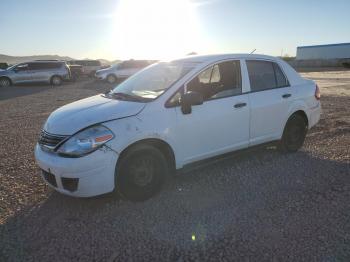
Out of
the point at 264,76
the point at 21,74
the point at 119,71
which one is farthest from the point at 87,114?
the point at 119,71

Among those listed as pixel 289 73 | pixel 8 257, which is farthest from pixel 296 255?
pixel 289 73

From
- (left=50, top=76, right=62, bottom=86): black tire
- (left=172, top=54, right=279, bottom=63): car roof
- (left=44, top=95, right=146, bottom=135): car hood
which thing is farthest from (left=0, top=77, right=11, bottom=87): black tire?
(left=172, top=54, right=279, bottom=63): car roof

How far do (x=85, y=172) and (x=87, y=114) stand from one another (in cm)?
75

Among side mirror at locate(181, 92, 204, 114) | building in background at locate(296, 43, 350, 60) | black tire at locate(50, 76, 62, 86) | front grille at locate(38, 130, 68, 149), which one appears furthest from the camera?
building in background at locate(296, 43, 350, 60)

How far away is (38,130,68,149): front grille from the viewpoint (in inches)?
153

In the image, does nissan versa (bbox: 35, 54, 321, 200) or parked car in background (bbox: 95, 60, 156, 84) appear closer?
nissan versa (bbox: 35, 54, 321, 200)

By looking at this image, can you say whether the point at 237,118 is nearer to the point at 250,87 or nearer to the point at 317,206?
the point at 250,87

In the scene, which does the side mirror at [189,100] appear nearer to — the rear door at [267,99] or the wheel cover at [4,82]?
the rear door at [267,99]

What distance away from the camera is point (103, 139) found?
3.78m

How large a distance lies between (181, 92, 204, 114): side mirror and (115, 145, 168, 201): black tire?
0.63m

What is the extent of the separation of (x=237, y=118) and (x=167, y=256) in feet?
7.94

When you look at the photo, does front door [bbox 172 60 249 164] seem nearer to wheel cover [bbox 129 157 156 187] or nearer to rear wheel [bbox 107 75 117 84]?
wheel cover [bbox 129 157 156 187]

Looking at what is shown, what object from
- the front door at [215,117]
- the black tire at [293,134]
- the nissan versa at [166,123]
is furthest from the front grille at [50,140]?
the black tire at [293,134]

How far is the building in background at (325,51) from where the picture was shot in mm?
62344
